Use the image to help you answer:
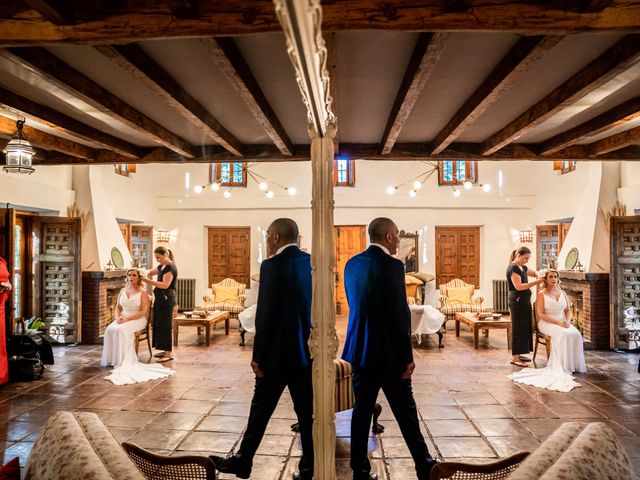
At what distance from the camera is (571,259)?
8.48 meters

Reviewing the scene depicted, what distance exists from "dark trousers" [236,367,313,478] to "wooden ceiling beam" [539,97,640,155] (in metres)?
3.80

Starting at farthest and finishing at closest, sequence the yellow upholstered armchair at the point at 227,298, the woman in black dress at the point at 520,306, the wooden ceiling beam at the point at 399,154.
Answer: the yellow upholstered armchair at the point at 227,298
the woman in black dress at the point at 520,306
the wooden ceiling beam at the point at 399,154

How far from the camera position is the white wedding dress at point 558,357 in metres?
5.57

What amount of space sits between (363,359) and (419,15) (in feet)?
6.67

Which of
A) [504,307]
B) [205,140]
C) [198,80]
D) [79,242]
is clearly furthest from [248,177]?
[198,80]

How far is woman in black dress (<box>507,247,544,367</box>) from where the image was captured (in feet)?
21.2

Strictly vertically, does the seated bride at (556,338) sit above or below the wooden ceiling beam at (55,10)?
below

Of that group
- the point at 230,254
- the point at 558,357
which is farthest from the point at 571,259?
the point at 230,254

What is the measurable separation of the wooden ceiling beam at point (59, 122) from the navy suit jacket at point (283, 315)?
9.35 ft

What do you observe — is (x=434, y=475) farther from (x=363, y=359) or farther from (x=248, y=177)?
(x=248, y=177)

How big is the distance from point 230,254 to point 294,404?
9.59 m

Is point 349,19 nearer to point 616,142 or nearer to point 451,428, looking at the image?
point 451,428

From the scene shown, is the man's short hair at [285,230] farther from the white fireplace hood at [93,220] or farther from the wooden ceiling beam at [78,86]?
the white fireplace hood at [93,220]

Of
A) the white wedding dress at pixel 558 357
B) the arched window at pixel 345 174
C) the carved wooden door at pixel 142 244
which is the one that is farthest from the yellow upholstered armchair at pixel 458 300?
the carved wooden door at pixel 142 244
